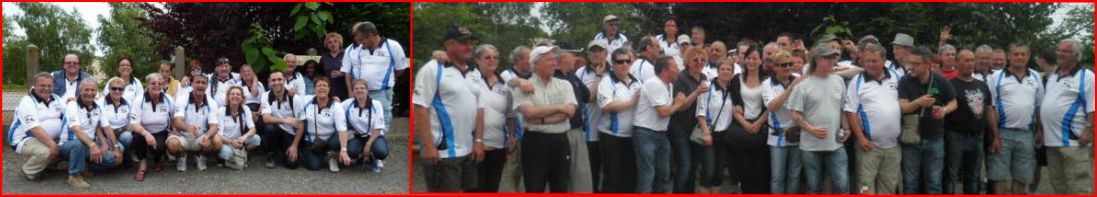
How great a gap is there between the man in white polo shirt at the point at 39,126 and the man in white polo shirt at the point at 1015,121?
19.3ft

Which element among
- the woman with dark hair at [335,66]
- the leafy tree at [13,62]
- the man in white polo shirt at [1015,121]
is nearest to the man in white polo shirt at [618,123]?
the man in white polo shirt at [1015,121]

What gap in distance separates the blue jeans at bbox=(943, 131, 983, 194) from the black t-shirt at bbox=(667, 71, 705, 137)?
5.00 feet

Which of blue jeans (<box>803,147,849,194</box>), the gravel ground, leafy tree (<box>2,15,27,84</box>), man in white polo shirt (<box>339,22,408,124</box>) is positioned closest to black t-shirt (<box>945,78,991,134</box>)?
blue jeans (<box>803,147,849,194</box>)

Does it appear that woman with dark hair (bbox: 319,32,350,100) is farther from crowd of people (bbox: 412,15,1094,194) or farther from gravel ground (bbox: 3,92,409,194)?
crowd of people (bbox: 412,15,1094,194)

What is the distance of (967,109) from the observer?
4543 mm

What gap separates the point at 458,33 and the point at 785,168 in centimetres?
185

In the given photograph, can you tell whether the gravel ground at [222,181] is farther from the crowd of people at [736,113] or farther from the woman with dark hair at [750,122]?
the woman with dark hair at [750,122]

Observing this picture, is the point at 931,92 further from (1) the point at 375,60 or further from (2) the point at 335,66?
(2) the point at 335,66

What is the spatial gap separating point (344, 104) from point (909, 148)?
3.83 meters

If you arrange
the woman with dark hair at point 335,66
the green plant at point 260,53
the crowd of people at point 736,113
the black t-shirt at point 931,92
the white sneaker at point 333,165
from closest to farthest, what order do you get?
the crowd of people at point 736,113, the black t-shirt at point 931,92, the white sneaker at point 333,165, the woman with dark hair at point 335,66, the green plant at point 260,53

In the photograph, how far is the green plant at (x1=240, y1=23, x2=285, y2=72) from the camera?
7.08 metres

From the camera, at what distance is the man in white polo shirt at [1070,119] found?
4.53 metres

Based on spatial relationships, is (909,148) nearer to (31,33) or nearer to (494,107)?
(494,107)

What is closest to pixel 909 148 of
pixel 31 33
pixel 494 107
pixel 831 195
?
pixel 831 195
